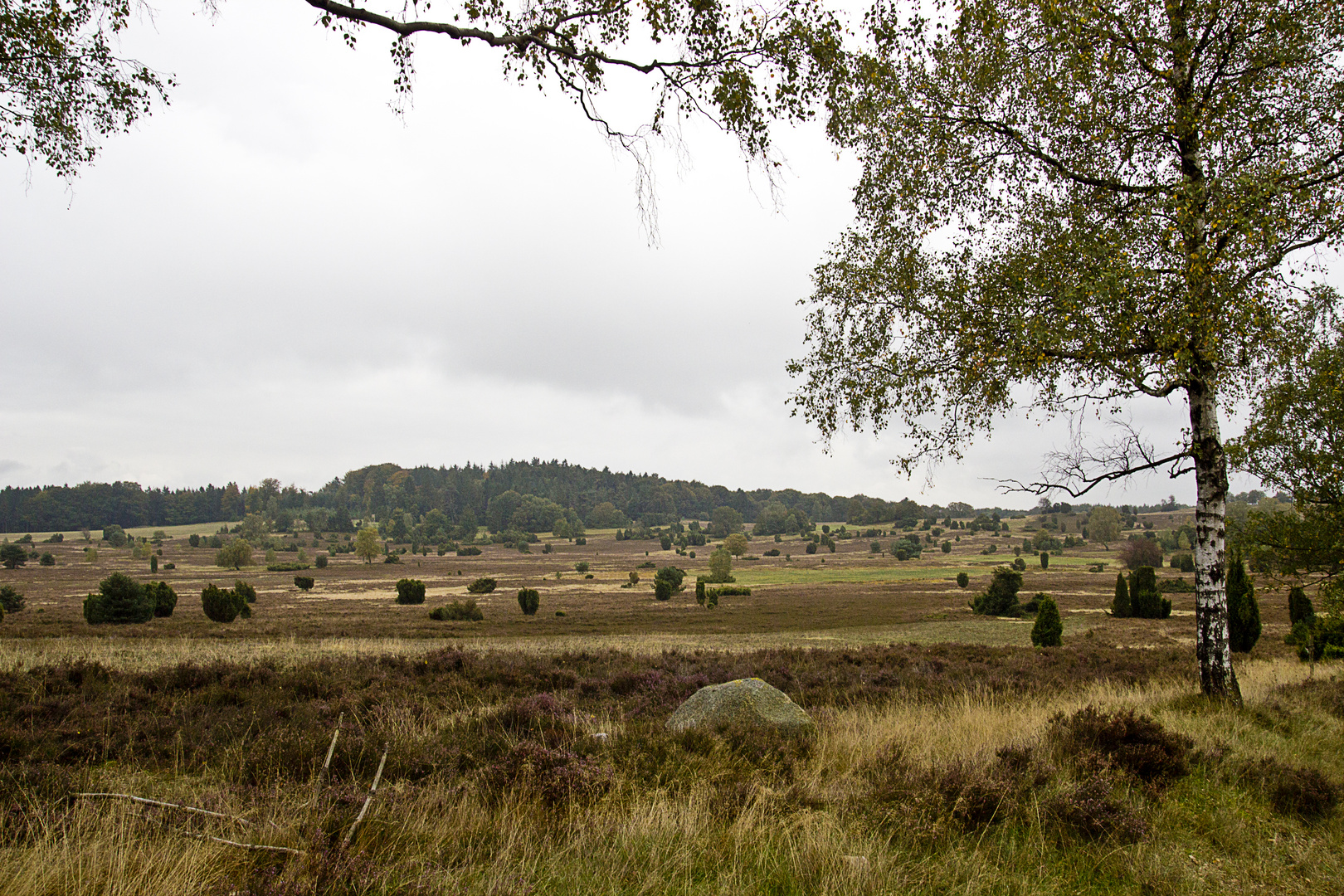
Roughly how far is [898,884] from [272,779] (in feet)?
17.5

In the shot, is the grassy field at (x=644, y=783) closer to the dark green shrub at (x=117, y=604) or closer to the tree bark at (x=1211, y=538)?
the tree bark at (x=1211, y=538)

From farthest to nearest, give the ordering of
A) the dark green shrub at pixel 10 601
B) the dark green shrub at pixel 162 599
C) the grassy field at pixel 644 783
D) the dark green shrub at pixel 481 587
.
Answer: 1. the dark green shrub at pixel 481 587
2. the dark green shrub at pixel 162 599
3. the dark green shrub at pixel 10 601
4. the grassy field at pixel 644 783

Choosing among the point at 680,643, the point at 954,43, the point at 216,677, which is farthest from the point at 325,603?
the point at 954,43

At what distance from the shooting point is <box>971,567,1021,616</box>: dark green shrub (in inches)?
1951

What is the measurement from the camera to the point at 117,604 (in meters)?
38.2

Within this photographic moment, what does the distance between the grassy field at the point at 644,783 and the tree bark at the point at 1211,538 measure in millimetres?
670

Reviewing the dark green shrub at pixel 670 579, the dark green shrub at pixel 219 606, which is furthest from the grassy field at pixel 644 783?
the dark green shrub at pixel 670 579

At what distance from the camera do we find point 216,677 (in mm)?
11805

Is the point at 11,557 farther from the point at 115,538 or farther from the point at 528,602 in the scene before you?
the point at 528,602

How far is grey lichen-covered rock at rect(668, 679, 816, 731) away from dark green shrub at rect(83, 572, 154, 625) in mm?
41550

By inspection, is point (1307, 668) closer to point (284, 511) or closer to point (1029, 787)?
point (1029, 787)

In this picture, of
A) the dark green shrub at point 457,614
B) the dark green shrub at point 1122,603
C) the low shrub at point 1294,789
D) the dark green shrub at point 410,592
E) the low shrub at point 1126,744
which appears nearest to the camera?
the low shrub at point 1294,789

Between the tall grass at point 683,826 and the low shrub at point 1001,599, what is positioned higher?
the tall grass at point 683,826

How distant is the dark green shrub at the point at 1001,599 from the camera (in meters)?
49.6
